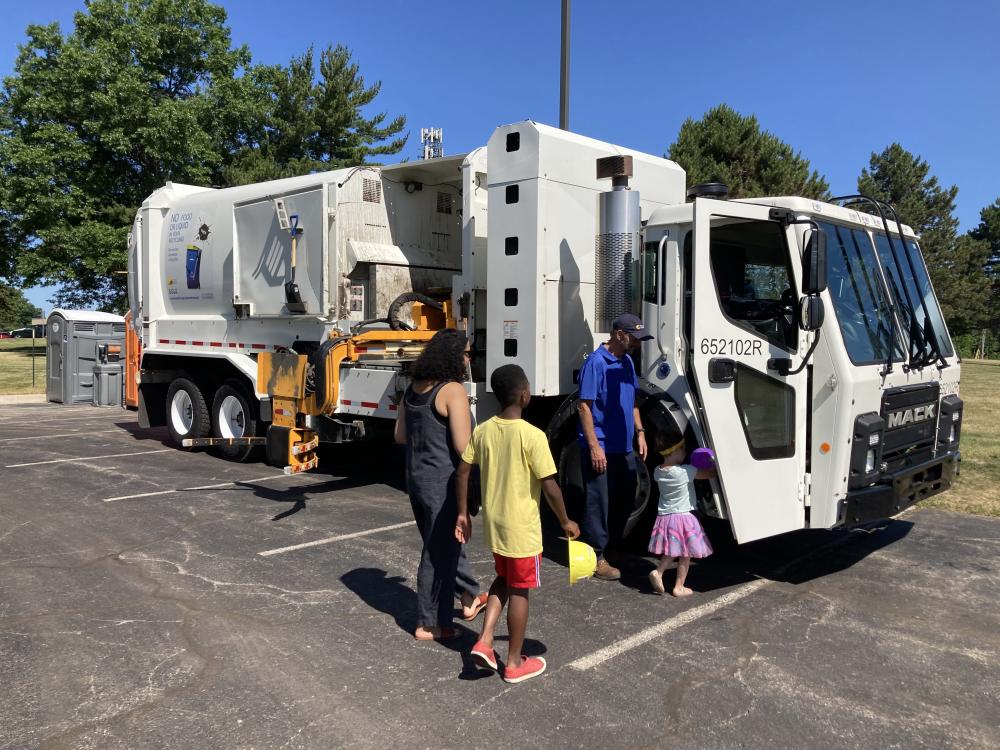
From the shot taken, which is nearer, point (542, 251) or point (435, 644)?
point (435, 644)

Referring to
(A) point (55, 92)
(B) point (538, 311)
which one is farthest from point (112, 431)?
(A) point (55, 92)

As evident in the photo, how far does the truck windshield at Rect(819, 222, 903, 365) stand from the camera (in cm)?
498

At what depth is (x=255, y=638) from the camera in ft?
13.8

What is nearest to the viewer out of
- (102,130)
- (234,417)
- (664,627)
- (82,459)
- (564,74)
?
(664,627)

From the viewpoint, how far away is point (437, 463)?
4.06 meters

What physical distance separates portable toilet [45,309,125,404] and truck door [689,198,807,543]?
15039 millimetres

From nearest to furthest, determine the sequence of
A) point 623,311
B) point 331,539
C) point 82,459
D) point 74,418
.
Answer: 1. point 623,311
2. point 331,539
3. point 82,459
4. point 74,418

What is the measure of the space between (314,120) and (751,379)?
28987 millimetres

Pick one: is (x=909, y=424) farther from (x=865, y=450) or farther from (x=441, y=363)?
(x=441, y=363)

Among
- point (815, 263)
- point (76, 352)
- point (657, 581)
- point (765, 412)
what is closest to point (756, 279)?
point (815, 263)

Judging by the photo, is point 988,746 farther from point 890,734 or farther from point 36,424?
point 36,424

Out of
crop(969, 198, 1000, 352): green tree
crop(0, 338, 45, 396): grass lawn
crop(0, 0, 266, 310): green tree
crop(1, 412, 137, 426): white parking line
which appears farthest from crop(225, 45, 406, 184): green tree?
crop(969, 198, 1000, 352): green tree

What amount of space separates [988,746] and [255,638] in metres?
3.37

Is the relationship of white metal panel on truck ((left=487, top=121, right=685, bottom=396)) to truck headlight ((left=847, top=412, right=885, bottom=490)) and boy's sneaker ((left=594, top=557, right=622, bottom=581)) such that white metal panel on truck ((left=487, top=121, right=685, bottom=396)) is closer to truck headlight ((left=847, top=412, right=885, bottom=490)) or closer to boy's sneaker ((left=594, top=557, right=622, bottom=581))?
boy's sneaker ((left=594, top=557, right=622, bottom=581))
